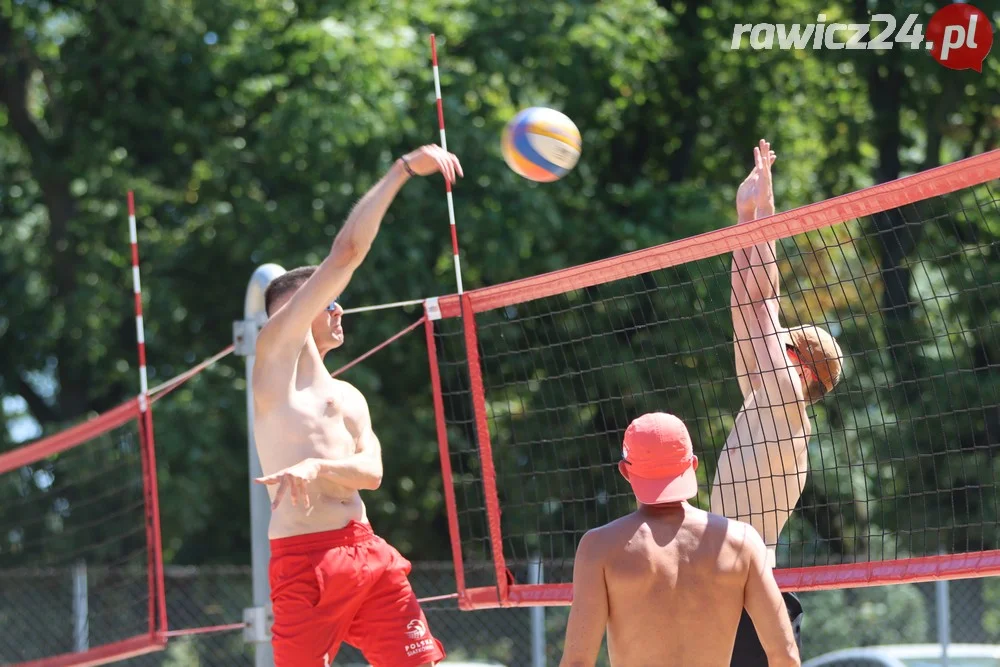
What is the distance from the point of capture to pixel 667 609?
3047 millimetres

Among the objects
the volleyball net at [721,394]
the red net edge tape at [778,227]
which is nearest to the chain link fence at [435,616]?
the volleyball net at [721,394]

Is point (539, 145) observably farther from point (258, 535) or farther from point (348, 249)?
point (258, 535)

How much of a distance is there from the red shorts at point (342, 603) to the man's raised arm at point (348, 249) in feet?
2.28

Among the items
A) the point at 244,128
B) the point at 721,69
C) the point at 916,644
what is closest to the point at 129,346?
the point at 244,128

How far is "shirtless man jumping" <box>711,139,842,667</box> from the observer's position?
4.17m

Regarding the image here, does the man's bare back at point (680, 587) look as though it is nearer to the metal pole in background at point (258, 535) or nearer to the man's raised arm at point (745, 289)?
the man's raised arm at point (745, 289)

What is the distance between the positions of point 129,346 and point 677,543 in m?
11.8

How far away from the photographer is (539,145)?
4.74 m

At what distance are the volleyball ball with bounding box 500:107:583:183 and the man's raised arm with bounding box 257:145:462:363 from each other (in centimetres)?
67

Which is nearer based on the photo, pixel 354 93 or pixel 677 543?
pixel 677 543

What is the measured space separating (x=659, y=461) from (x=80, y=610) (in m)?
8.02

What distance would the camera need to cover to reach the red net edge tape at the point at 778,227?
389 cm

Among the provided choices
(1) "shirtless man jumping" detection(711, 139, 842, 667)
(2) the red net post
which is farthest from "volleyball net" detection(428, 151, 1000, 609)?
(1) "shirtless man jumping" detection(711, 139, 842, 667)

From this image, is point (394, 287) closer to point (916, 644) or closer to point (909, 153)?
point (916, 644)
